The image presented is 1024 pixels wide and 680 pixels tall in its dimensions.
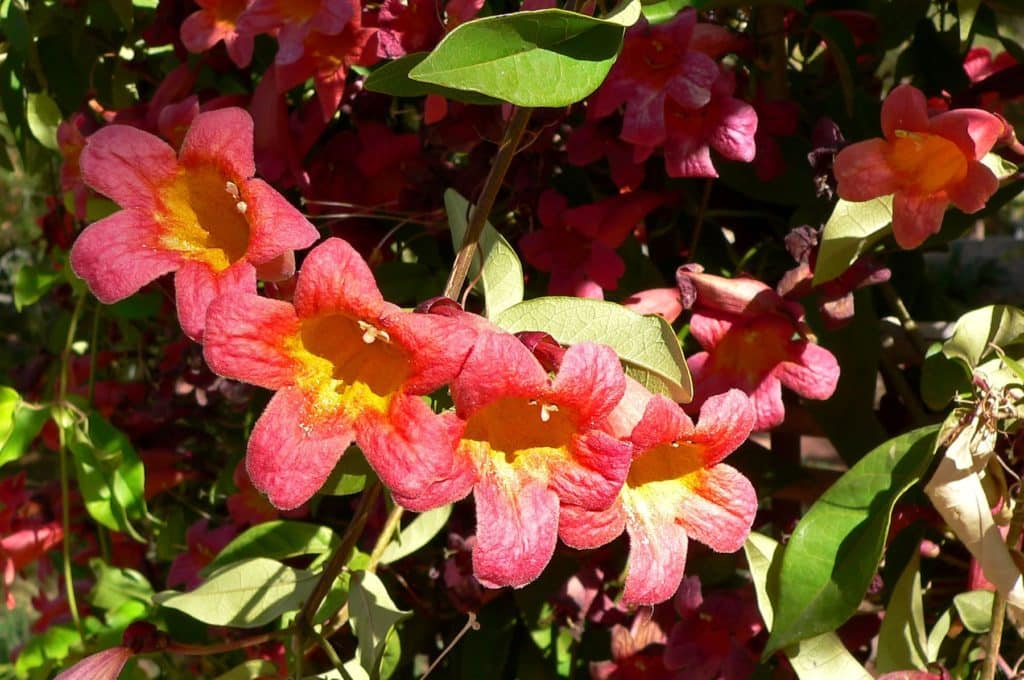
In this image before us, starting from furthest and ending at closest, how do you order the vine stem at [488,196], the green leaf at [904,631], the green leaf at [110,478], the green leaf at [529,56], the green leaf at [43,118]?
the green leaf at [43,118], the green leaf at [110,478], the green leaf at [904,631], the vine stem at [488,196], the green leaf at [529,56]

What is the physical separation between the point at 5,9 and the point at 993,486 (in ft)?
2.92

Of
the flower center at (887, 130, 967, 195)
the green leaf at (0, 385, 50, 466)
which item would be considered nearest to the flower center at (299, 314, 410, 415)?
the flower center at (887, 130, 967, 195)

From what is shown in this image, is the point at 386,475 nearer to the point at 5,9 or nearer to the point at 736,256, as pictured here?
the point at 736,256

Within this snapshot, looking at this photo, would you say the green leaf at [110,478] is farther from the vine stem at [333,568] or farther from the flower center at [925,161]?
the flower center at [925,161]

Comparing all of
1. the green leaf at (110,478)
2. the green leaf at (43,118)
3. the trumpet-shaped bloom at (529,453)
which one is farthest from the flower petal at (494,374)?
the green leaf at (43,118)

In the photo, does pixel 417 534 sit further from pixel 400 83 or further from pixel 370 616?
pixel 400 83

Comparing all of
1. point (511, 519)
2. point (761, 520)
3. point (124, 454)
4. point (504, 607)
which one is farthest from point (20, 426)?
point (761, 520)

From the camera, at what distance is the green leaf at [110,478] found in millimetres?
866

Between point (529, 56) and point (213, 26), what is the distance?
1.20ft

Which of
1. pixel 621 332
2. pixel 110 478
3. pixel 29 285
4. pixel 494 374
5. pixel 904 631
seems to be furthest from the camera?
pixel 29 285

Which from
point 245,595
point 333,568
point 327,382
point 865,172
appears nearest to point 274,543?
point 245,595

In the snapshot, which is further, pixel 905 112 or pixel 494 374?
pixel 905 112

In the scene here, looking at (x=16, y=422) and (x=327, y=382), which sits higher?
(x=327, y=382)

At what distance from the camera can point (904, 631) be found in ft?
2.19
